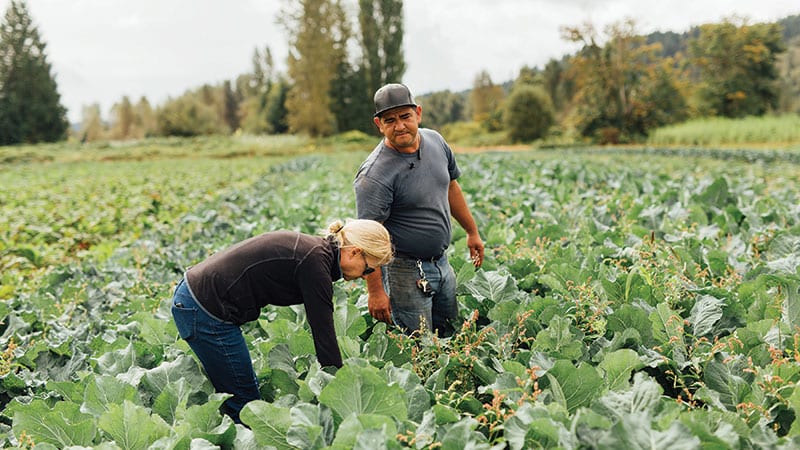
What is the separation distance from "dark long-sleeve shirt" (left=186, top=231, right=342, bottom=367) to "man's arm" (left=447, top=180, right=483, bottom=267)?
1264 mm

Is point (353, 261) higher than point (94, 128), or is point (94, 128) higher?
point (94, 128)

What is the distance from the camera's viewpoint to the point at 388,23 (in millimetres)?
47906

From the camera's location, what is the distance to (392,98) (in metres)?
2.71

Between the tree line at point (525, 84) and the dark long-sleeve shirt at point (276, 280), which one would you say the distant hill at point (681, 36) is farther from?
the dark long-sleeve shirt at point (276, 280)

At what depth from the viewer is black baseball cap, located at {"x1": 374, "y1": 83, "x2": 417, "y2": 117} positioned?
2697mm

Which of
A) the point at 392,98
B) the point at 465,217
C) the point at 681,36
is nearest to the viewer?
the point at 392,98

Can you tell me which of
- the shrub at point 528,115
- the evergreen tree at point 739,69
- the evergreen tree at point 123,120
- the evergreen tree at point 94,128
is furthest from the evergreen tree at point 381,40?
the evergreen tree at point 123,120

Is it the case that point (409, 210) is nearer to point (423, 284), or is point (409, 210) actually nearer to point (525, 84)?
point (423, 284)

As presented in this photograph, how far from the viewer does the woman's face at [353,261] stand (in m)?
2.27

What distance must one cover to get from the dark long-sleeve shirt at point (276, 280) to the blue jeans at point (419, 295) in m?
0.70

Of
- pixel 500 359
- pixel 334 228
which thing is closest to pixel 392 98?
pixel 334 228

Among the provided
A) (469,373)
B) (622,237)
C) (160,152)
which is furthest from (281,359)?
(160,152)

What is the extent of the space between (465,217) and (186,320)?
1768mm

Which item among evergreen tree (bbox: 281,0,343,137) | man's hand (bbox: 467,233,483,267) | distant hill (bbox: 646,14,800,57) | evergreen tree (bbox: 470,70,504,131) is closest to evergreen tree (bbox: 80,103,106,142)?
evergreen tree (bbox: 281,0,343,137)
